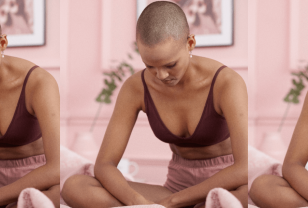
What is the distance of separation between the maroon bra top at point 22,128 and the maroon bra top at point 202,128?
0.25 metres

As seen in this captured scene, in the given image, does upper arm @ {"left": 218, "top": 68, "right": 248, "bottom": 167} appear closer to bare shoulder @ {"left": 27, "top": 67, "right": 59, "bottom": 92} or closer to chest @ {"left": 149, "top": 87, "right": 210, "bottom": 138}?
chest @ {"left": 149, "top": 87, "right": 210, "bottom": 138}

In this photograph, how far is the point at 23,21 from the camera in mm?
509

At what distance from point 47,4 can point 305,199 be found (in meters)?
0.54

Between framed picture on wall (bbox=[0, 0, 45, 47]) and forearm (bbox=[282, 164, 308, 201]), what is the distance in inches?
17.9

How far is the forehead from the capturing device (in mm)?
519

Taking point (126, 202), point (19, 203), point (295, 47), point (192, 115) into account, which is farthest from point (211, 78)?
point (19, 203)

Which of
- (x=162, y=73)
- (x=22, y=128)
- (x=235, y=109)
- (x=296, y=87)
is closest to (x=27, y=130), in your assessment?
(x=22, y=128)

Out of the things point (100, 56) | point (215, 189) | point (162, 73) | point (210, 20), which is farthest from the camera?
point (100, 56)

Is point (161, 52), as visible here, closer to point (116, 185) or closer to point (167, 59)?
point (167, 59)

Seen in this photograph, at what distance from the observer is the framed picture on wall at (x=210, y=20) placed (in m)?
0.62

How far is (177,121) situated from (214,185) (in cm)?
16

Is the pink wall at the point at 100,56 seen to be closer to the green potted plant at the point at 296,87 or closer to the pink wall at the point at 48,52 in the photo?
the green potted plant at the point at 296,87

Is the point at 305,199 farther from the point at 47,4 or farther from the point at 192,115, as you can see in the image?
the point at 47,4

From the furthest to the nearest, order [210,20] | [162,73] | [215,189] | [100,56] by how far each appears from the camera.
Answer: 1. [100,56]
2. [210,20]
3. [162,73]
4. [215,189]
